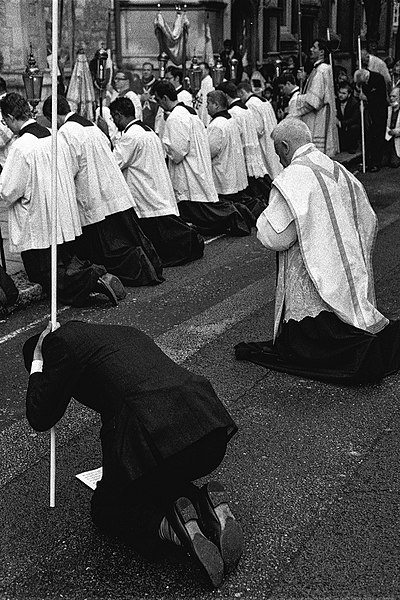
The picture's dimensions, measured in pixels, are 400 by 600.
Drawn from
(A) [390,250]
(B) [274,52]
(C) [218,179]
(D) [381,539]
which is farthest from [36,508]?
(B) [274,52]

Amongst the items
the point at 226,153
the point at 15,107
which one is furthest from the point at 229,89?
the point at 15,107

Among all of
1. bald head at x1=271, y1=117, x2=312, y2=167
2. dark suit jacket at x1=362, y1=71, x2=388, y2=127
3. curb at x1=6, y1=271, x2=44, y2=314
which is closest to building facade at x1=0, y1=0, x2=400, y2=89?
dark suit jacket at x1=362, y1=71, x2=388, y2=127

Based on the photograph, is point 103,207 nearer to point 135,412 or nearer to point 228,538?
point 135,412

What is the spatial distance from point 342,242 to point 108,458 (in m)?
2.70

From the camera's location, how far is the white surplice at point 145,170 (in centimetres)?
869

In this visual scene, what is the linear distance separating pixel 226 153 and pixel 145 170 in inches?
88.0

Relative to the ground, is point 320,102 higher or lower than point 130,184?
higher

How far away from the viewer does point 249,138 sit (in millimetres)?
11469

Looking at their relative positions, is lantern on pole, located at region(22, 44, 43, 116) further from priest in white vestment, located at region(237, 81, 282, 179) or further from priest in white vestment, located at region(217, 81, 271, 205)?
priest in white vestment, located at region(237, 81, 282, 179)

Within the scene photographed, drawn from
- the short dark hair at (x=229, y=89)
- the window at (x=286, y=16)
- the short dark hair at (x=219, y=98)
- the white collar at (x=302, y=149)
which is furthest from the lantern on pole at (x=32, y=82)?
the window at (x=286, y=16)

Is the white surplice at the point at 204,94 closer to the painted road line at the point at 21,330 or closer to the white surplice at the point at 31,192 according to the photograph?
the white surplice at the point at 31,192

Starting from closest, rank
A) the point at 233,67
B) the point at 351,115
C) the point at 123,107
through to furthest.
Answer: the point at 123,107, the point at 233,67, the point at 351,115

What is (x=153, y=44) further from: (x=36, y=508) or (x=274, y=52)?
(x=36, y=508)

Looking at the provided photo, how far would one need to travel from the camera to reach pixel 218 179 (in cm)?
1096
